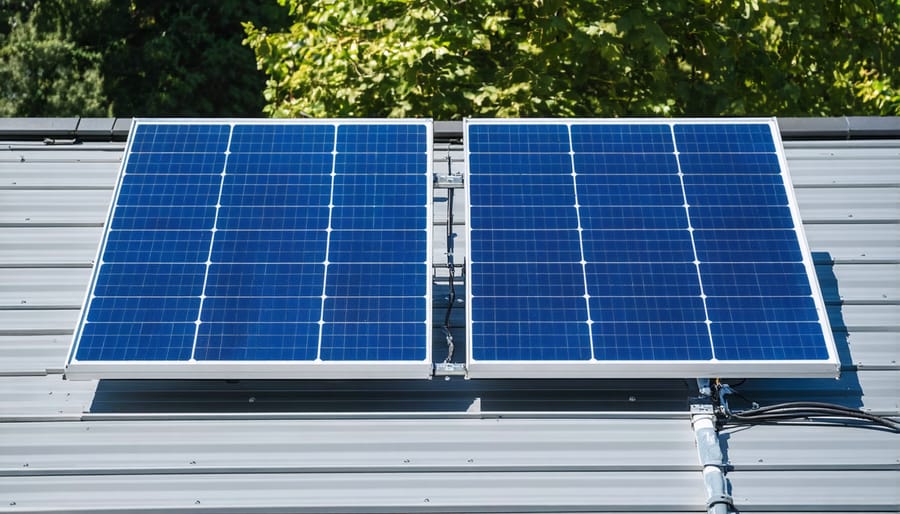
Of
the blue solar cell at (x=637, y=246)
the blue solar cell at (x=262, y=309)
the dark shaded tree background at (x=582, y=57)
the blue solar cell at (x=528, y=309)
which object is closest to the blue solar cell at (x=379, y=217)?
the blue solar cell at (x=262, y=309)

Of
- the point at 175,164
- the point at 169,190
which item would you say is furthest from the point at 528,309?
the point at 175,164

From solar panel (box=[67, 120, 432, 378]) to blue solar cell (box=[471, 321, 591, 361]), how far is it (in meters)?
0.40

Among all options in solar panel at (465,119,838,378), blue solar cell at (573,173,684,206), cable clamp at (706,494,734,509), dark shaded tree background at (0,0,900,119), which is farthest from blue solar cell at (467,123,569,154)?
dark shaded tree background at (0,0,900,119)

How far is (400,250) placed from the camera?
8266 millimetres

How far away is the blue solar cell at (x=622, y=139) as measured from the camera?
912cm

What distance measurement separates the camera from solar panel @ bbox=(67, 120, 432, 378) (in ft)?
25.2

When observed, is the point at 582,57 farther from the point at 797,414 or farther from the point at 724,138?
the point at 797,414

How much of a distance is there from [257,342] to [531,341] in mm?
1985

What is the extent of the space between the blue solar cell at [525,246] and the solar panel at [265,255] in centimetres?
45

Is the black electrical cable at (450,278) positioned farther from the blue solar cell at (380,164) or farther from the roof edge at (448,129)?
the roof edge at (448,129)

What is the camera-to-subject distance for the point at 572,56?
17.4 meters

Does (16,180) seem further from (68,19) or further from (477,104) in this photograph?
(68,19)

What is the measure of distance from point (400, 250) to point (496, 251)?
74 centimetres

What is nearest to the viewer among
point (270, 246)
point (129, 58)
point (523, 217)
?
point (270, 246)
